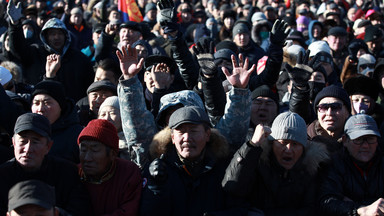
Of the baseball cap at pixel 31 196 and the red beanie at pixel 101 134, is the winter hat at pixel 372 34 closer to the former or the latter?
the red beanie at pixel 101 134

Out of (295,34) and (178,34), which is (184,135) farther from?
(295,34)

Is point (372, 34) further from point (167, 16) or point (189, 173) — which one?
point (189, 173)

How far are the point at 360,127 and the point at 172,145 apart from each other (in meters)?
1.57

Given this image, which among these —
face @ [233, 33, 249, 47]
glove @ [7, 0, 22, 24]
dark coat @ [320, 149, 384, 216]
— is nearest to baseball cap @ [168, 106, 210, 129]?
dark coat @ [320, 149, 384, 216]

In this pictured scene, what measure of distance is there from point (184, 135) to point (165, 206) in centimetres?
56

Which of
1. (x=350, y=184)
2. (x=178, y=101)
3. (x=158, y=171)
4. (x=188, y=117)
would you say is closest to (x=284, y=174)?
(x=350, y=184)

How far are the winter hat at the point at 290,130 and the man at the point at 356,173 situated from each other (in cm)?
39

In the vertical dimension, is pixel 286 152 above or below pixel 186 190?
above

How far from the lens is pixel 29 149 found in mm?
4055

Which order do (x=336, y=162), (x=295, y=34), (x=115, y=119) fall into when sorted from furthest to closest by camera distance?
(x=295, y=34) < (x=115, y=119) < (x=336, y=162)

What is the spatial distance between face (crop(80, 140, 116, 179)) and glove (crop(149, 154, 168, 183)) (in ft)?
1.33

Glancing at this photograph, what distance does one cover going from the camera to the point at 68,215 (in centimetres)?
391

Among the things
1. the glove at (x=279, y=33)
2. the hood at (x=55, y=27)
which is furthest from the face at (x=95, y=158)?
the hood at (x=55, y=27)

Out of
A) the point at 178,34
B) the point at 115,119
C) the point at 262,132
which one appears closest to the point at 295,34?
the point at 178,34
